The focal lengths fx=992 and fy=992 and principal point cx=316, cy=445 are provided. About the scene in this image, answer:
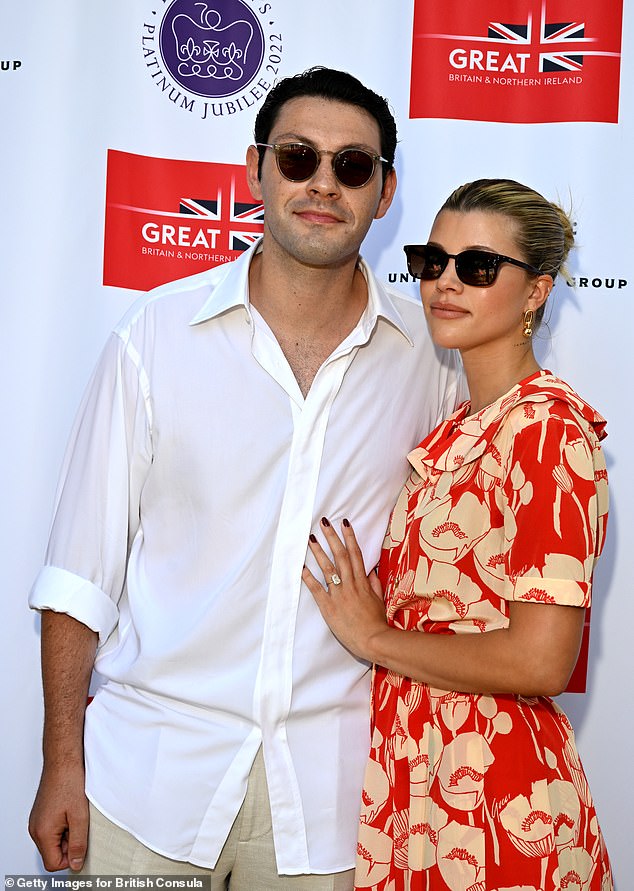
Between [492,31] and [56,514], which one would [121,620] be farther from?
[492,31]

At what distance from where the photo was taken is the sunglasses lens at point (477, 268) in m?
1.84

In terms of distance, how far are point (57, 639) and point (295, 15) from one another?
1672 millimetres

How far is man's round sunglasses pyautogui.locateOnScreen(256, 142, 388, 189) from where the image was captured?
196 centimetres

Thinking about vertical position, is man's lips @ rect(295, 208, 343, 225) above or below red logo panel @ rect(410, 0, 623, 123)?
below

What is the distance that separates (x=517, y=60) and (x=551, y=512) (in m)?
1.51

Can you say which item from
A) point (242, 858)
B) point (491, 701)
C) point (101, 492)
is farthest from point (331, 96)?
point (242, 858)

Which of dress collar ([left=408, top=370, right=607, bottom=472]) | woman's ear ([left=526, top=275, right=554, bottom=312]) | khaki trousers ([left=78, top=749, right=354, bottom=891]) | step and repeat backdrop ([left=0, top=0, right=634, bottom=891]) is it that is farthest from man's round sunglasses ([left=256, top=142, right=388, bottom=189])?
khaki trousers ([left=78, top=749, right=354, bottom=891])

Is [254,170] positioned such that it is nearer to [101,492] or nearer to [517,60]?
[101,492]

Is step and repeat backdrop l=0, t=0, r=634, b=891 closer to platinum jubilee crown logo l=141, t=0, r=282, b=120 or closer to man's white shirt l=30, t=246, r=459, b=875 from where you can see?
platinum jubilee crown logo l=141, t=0, r=282, b=120

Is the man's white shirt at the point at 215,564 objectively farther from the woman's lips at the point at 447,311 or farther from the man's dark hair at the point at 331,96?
the man's dark hair at the point at 331,96

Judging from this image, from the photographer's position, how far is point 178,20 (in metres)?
2.53

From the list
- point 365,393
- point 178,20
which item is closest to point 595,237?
point 365,393

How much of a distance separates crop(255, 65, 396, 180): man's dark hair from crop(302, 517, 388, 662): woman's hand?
81 cm

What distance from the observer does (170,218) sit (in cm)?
254
